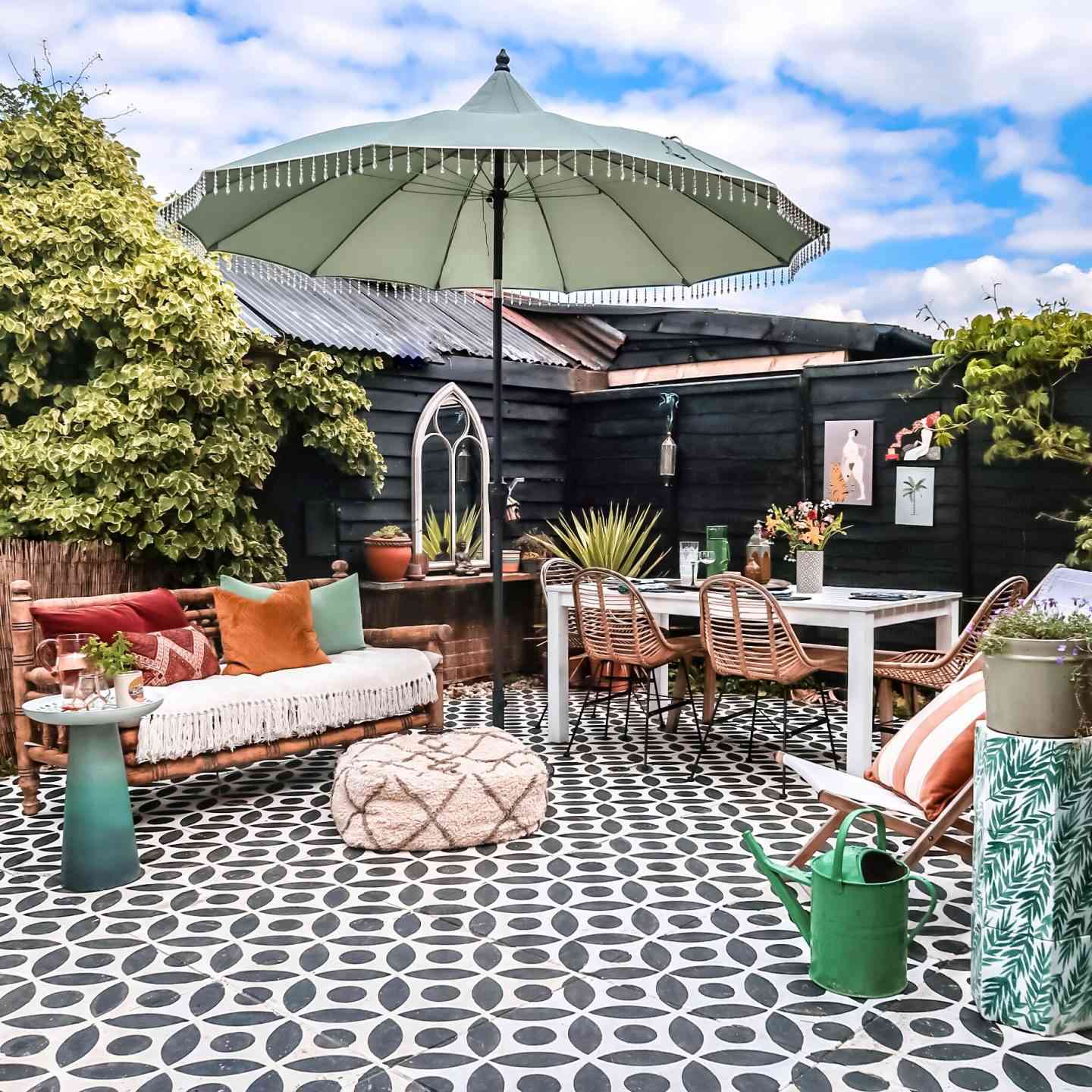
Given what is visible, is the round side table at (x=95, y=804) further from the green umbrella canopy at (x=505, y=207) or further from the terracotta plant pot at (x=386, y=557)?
the terracotta plant pot at (x=386, y=557)

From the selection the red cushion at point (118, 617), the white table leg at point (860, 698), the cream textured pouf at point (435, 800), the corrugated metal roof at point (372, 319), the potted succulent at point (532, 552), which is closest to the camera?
the cream textured pouf at point (435, 800)

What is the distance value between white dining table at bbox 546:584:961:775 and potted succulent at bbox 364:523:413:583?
61.6 inches

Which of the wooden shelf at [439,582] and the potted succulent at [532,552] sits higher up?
the potted succulent at [532,552]

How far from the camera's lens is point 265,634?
493 centimetres

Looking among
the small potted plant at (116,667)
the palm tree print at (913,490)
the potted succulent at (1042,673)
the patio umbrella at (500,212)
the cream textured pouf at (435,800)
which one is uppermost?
the patio umbrella at (500,212)

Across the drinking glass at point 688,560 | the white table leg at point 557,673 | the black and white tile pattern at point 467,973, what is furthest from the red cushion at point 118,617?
the drinking glass at point 688,560

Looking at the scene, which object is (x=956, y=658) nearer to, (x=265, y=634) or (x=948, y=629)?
(x=948, y=629)

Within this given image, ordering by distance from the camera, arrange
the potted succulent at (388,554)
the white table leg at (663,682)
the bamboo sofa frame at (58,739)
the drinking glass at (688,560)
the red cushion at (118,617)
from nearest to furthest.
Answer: the bamboo sofa frame at (58,739) < the red cushion at (118,617) < the drinking glass at (688,560) < the white table leg at (663,682) < the potted succulent at (388,554)

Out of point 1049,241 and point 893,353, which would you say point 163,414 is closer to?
point 893,353

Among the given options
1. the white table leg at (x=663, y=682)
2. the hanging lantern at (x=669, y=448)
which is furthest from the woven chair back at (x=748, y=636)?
the hanging lantern at (x=669, y=448)

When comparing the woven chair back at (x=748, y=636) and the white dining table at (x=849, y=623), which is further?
the woven chair back at (x=748, y=636)

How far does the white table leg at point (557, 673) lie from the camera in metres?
5.70

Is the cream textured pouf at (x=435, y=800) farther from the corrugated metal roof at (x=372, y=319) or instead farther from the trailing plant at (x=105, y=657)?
the corrugated metal roof at (x=372, y=319)

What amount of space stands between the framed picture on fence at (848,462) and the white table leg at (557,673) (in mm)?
2293
